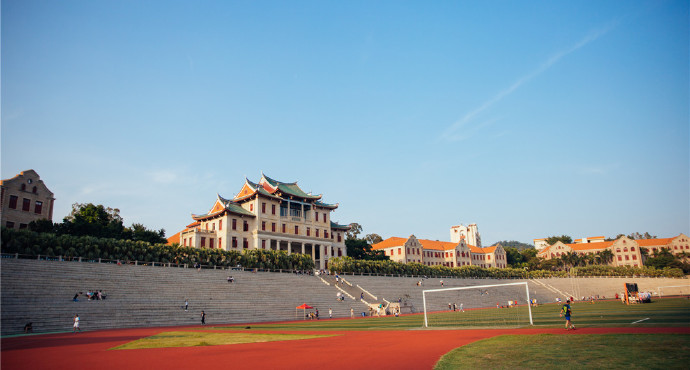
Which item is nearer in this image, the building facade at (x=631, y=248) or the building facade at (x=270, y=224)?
the building facade at (x=270, y=224)

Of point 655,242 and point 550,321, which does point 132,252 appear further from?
point 655,242

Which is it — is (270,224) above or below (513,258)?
above

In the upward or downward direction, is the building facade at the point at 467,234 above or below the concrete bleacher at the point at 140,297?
above

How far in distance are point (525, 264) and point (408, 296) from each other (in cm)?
8741

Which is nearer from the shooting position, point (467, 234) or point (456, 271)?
point (456, 271)

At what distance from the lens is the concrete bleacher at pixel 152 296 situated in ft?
98.1

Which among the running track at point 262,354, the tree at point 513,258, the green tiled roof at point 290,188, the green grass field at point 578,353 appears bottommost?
the running track at point 262,354

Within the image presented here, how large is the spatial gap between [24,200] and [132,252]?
73.8 ft

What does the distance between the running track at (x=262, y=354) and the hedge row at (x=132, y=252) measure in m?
20.1

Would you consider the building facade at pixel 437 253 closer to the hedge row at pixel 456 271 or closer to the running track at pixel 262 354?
the hedge row at pixel 456 271

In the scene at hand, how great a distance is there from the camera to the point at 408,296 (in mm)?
56406

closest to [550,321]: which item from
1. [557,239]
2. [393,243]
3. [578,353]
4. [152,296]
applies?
[578,353]

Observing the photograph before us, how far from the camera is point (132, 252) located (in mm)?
44906

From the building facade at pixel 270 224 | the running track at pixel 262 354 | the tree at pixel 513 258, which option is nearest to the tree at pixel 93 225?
the building facade at pixel 270 224
